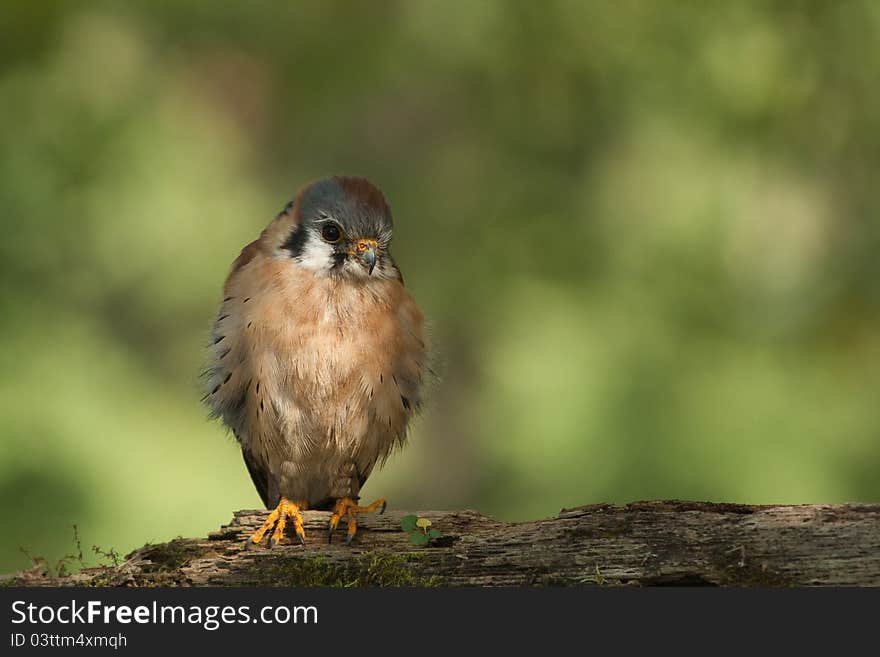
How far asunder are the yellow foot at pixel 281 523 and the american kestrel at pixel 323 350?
16 millimetres

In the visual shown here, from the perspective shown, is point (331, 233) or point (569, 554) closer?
point (569, 554)

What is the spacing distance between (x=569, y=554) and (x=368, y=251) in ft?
4.84

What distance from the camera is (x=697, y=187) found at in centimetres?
588

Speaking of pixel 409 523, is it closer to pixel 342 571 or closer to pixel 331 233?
pixel 342 571

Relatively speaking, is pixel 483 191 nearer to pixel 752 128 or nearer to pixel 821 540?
pixel 752 128

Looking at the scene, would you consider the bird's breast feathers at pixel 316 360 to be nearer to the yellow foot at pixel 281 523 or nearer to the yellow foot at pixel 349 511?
the yellow foot at pixel 349 511

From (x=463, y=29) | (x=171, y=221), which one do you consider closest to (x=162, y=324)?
(x=171, y=221)

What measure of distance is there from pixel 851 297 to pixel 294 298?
10.5ft

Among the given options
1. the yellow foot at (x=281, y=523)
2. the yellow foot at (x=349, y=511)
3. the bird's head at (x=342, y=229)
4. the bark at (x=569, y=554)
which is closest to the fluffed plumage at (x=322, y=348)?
the bird's head at (x=342, y=229)

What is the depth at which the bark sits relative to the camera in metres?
3.36

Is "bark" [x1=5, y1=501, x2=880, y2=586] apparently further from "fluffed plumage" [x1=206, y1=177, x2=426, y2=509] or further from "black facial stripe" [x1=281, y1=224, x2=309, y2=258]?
"black facial stripe" [x1=281, y1=224, x2=309, y2=258]

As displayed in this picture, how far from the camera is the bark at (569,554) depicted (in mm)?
3355

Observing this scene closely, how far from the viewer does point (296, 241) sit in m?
4.46

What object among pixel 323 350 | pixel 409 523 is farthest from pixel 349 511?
pixel 323 350
